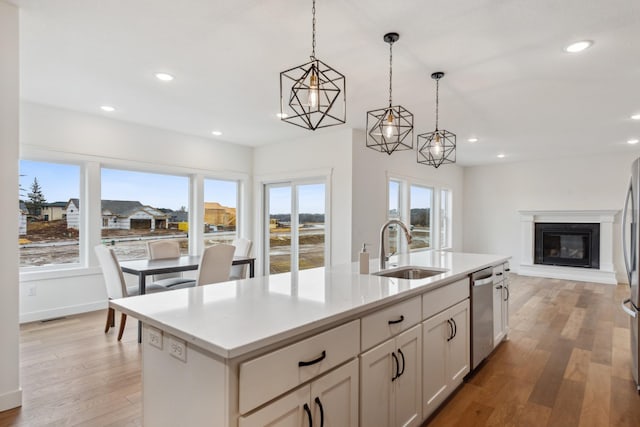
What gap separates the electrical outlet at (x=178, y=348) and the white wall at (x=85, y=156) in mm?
3971

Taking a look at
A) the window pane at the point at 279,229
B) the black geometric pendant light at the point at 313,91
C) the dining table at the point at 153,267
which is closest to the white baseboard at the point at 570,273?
the window pane at the point at 279,229

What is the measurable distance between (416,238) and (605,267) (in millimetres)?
3611

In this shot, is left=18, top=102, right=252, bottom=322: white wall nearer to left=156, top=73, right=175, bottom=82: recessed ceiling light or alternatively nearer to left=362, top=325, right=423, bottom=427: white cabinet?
left=156, top=73, right=175, bottom=82: recessed ceiling light

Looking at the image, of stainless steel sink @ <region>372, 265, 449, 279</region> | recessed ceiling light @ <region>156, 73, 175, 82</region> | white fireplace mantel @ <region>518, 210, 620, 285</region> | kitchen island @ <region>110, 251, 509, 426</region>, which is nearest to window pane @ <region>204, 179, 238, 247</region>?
recessed ceiling light @ <region>156, 73, 175, 82</region>

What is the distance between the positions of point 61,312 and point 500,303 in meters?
5.02

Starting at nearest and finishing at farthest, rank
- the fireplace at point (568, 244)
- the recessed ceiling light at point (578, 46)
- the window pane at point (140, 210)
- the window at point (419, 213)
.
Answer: the recessed ceiling light at point (578, 46) < the window pane at point (140, 210) < the window at point (419, 213) < the fireplace at point (568, 244)

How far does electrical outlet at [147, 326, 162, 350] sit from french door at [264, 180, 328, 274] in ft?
13.2

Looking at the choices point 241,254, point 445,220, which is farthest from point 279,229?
point 445,220

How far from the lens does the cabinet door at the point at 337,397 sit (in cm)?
136

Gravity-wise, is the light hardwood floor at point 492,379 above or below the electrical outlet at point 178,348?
below

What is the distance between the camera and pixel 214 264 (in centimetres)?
361

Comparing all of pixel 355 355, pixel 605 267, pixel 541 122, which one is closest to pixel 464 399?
pixel 355 355

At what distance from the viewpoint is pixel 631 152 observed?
21.8 ft

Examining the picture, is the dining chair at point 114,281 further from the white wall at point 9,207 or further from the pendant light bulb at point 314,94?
the pendant light bulb at point 314,94
